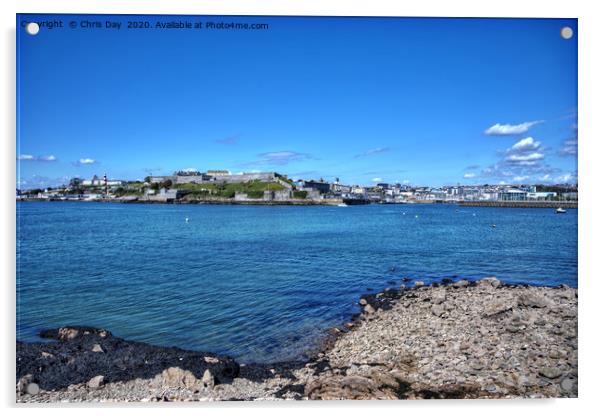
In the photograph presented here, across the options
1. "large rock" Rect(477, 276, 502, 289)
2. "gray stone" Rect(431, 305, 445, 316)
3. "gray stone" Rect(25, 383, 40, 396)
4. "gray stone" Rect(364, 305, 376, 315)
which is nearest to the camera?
"gray stone" Rect(25, 383, 40, 396)

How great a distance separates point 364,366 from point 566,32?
9.77 ft

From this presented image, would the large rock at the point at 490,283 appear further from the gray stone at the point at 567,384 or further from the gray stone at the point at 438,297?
the gray stone at the point at 567,384

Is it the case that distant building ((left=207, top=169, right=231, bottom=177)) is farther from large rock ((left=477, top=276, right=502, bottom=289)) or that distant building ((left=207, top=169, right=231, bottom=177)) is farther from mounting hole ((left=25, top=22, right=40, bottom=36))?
large rock ((left=477, top=276, right=502, bottom=289))

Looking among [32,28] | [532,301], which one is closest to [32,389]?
[32,28]

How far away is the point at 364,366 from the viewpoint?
2982mm

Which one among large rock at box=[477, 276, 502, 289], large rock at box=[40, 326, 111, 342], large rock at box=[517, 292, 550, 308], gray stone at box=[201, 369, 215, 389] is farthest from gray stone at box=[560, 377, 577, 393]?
large rock at box=[40, 326, 111, 342]

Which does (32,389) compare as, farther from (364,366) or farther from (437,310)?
(437,310)

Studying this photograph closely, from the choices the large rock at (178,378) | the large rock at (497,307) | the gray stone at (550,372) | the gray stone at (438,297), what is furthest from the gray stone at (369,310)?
the large rock at (178,378)

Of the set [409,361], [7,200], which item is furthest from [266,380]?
[7,200]

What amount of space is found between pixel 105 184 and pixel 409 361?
388 centimetres

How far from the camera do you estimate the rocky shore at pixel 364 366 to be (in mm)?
2678

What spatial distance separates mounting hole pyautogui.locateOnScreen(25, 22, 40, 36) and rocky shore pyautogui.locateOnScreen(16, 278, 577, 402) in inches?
91.6

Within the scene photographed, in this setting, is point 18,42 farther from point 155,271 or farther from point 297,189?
point 297,189

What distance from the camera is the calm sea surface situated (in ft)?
12.1
